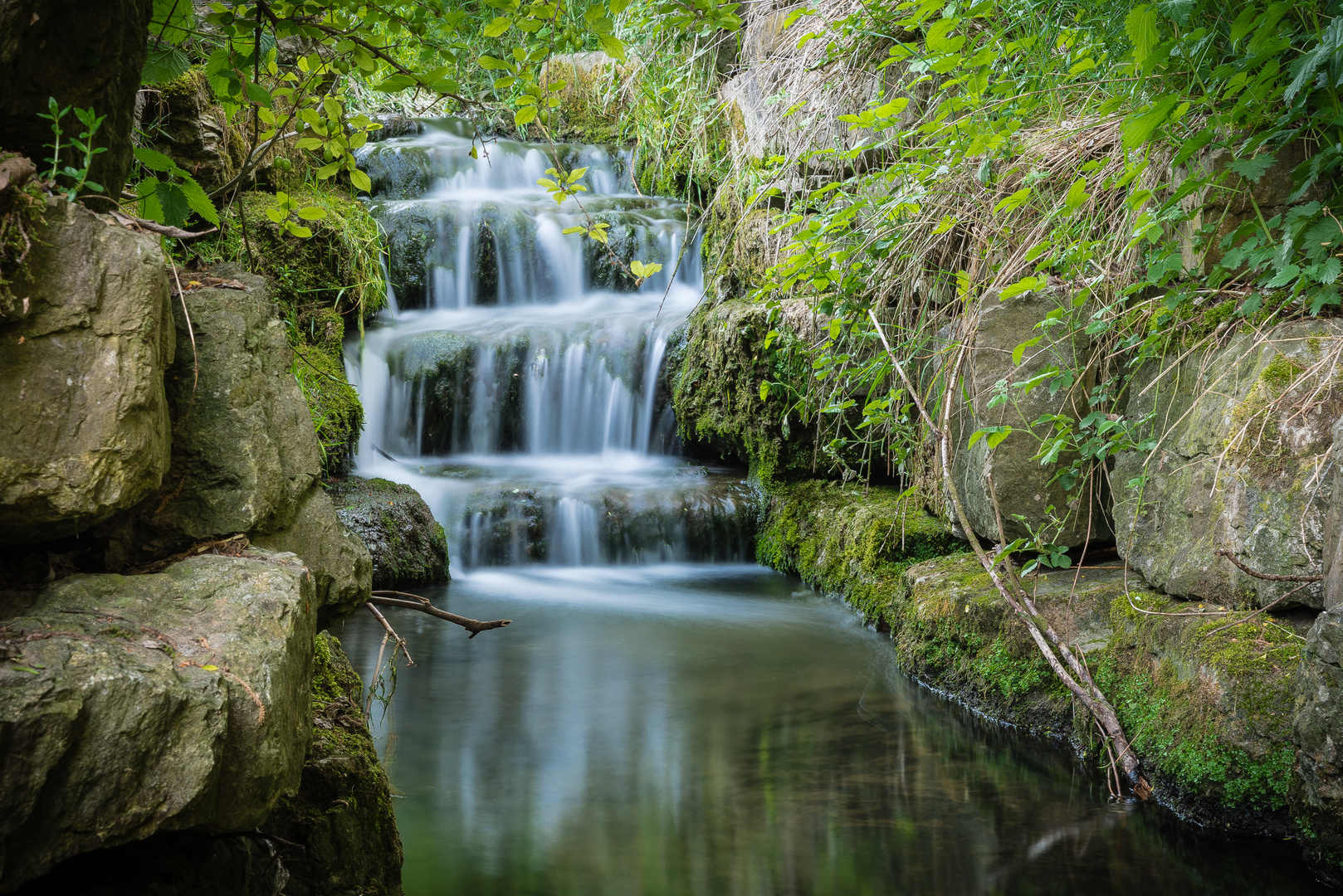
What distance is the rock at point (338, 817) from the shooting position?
74.7 inches

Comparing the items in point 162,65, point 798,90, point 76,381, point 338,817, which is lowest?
point 338,817

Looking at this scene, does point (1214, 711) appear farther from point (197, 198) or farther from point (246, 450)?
point (197, 198)

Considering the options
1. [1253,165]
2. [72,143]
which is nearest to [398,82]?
[72,143]

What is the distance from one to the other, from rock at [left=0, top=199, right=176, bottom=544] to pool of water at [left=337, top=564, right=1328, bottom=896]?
1.63 m

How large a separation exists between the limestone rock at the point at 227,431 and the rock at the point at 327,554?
0.04 metres

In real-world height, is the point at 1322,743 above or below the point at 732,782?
above

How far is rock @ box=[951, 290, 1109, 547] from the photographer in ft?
12.3

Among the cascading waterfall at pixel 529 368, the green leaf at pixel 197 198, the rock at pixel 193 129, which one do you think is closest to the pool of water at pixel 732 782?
the cascading waterfall at pixel 529 368

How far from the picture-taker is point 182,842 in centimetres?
155

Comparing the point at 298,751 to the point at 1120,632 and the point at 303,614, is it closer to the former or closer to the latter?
the point at 303,614

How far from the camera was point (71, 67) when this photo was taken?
1.56 metres

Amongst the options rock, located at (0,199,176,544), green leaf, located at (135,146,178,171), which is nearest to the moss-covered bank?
rock, located at (0,199,176,544)

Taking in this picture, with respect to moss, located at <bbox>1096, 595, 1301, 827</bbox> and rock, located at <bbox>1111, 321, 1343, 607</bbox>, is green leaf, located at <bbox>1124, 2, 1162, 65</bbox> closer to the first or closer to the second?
rock, located at <bbox>1111, 321, 1343, 607</bbox>

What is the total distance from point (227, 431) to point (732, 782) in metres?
2.23
